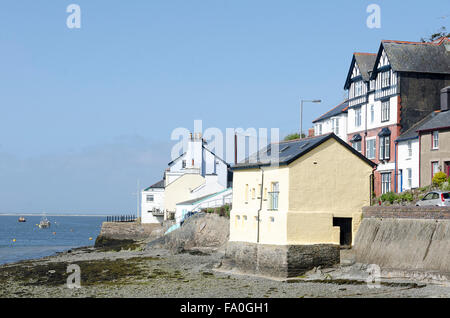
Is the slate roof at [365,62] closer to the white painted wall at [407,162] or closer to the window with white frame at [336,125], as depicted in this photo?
the window with white frame at [336,125]

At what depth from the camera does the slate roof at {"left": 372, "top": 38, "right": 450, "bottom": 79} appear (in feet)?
179

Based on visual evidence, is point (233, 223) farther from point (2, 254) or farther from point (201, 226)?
point (2, 254)

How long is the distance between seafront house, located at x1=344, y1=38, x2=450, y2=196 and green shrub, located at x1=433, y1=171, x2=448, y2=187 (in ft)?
25.8

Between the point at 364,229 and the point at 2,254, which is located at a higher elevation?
the point at 364,229

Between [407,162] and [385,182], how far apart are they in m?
3.76

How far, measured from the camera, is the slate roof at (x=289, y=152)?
36.6 m

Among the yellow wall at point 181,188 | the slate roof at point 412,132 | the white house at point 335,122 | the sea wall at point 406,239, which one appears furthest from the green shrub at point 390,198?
the yellow wall at point 181,188

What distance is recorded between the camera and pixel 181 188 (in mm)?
80375

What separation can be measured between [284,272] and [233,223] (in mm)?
7787

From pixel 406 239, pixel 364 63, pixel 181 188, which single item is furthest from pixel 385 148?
pixel 181 188

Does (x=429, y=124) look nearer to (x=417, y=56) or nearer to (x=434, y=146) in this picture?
(x=434, y=146)

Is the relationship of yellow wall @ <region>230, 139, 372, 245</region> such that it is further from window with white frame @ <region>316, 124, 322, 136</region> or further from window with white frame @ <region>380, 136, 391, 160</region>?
window with white frame @ <region>316, 124, 322, 136</region>

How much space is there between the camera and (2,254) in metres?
82.8
